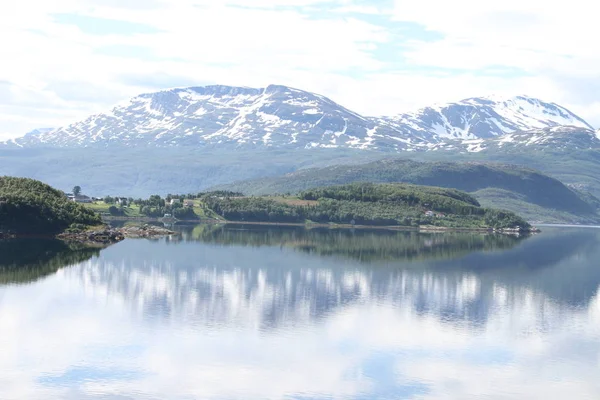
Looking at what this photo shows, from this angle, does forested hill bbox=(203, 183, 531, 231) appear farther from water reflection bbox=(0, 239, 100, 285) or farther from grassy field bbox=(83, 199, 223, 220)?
water reflection bbox=(0, 239, 100, 285)

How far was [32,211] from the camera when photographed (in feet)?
377

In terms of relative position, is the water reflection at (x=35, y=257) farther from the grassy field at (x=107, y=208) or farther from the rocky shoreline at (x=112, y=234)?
the grassy field at (x=107, y=208)

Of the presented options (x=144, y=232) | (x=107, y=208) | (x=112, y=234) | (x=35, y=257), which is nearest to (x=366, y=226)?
(x=107, y=208)

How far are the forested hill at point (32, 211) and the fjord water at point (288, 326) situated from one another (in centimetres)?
957

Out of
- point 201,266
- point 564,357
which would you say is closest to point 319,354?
point 564,357

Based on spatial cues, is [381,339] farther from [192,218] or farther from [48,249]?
[192,218]

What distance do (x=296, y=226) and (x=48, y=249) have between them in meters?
84.6

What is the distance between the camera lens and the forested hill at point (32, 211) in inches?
4427

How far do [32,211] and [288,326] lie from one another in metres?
67.4

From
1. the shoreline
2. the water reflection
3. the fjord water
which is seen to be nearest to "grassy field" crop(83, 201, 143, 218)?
the shoreline

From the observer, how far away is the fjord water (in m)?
42.8

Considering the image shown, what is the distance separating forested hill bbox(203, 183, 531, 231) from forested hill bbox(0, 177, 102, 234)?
64832 millimetres

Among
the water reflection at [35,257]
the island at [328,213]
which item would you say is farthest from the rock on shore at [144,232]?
the island at [328,213]

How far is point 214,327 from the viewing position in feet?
182
